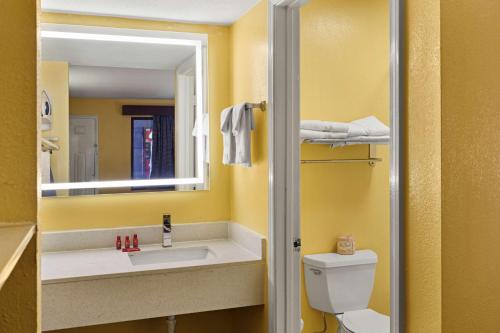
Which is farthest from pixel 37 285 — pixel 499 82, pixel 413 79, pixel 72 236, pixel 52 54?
pixel 52 54

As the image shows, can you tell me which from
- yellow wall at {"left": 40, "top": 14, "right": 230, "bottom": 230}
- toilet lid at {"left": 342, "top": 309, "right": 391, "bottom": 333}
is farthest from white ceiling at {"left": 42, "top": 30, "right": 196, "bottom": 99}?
toilet lid at {"left": 342, "top": 309, "right": 391, "bottom": 333}

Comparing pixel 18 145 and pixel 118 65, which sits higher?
pixel 118 65

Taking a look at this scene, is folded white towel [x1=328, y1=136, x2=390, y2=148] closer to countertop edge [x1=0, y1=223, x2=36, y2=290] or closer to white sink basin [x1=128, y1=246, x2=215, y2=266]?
white sink basin [x1=128, y1=246, x2=215, y2=266]

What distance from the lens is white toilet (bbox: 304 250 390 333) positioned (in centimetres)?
271

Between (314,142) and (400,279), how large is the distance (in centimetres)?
128

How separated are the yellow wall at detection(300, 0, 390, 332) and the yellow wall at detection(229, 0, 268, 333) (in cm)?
31

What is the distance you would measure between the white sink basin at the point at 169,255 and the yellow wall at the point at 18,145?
166cm

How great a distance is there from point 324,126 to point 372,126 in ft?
1.03

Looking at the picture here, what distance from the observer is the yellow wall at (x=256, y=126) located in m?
2.48

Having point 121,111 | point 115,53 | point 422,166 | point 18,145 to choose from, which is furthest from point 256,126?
point 18,145

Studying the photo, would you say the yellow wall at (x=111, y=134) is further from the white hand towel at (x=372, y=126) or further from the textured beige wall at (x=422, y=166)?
the textured beige wall at (x=422, y=166)

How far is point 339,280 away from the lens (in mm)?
2746

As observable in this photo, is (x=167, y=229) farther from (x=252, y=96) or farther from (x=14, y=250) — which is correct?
(x=14, y=250)

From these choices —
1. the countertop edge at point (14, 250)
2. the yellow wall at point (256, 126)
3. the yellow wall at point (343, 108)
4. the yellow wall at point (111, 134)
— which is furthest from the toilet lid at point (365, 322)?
the countertop edge at point (14, 250)
